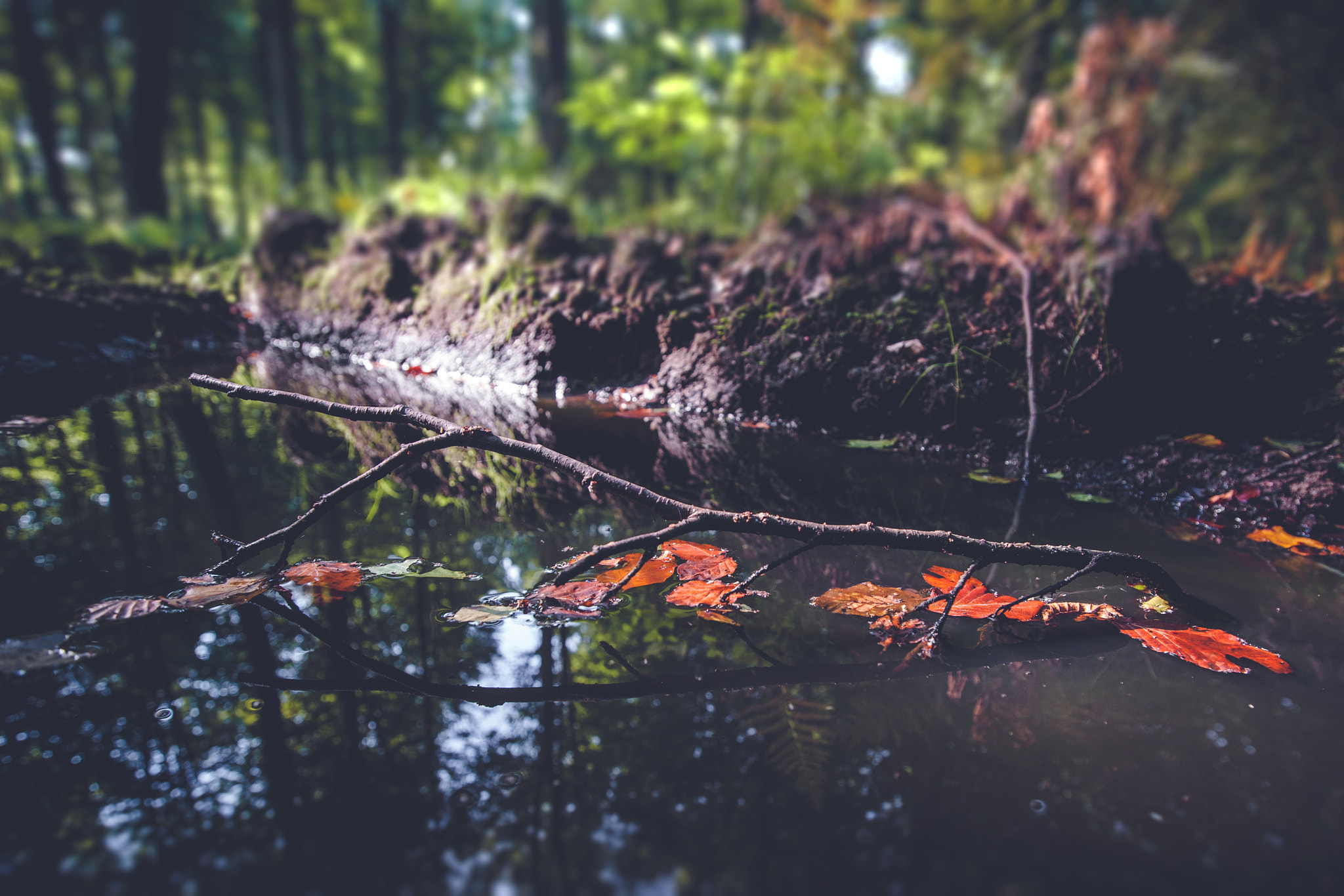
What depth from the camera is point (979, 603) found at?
62.6 inches

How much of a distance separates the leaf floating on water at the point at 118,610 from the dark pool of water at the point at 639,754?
0.13 feet

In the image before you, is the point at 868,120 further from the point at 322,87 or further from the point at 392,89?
the point at 322,87

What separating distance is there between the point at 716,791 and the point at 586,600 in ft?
2.06

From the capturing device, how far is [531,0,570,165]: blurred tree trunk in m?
9.04

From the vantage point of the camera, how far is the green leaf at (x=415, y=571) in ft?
5.53

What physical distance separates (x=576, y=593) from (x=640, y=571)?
0.19 metres

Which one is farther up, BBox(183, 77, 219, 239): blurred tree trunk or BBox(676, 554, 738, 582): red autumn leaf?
BBox(183, 77, 219, 239): blurred tree trunk

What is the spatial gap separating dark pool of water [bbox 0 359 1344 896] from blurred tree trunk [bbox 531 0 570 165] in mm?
8591

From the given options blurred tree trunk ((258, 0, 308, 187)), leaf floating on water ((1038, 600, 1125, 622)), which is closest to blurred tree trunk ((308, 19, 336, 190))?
blurred tree trunk ((258, 0, 308, 187))

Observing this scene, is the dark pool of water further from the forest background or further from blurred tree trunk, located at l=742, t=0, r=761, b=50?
blurred tree trunk, located at l=742, t=0, r=761, b=50

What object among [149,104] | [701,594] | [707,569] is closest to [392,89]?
[149,104]

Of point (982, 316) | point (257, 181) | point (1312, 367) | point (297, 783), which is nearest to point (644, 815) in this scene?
point (297, 783)

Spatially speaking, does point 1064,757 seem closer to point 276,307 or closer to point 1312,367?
point 1312,367

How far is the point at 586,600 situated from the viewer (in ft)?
5.12
